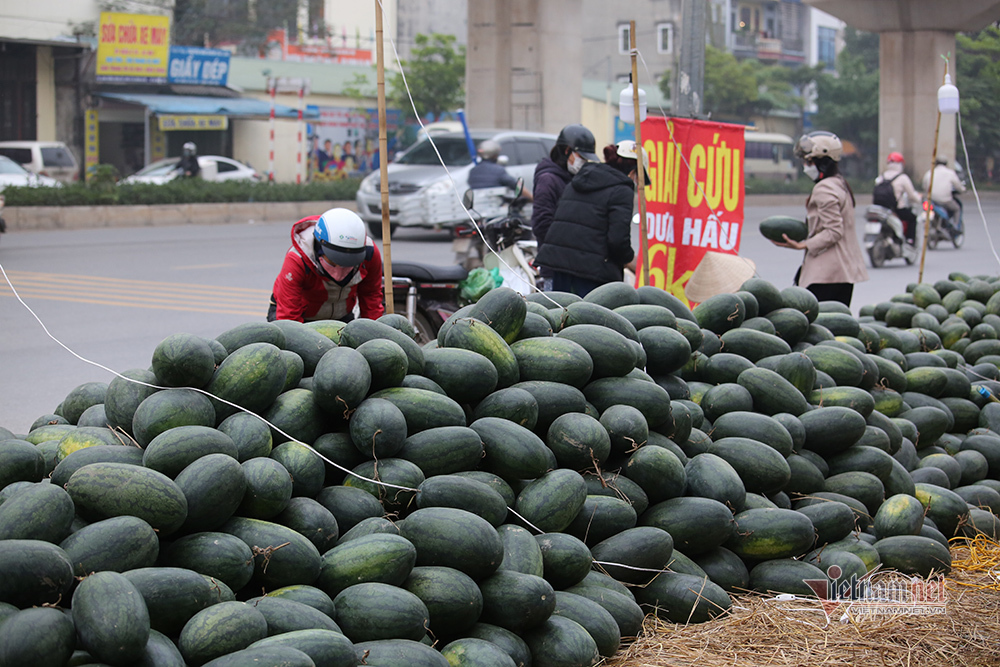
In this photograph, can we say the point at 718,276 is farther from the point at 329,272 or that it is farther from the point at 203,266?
the point at 203,266

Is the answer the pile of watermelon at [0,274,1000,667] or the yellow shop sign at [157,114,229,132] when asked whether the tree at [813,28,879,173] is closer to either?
the yellow shop sign at [157,114,229,132]

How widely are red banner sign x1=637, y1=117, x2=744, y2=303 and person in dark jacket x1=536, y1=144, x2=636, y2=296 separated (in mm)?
923

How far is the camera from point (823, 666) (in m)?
3.44

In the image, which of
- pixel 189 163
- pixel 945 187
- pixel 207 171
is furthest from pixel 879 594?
pixel 207 171

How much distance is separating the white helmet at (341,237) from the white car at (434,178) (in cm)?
1187

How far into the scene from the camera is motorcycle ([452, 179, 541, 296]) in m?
9.71

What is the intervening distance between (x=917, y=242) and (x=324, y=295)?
16778 millimetres

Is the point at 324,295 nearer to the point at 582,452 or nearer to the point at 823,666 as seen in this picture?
the point at 582,452

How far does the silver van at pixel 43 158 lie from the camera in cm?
2744

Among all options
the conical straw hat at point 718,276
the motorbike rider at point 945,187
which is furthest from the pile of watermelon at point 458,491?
the motorbike rider at point 945,187

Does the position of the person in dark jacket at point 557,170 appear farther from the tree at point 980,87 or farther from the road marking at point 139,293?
the tree at point 980,87

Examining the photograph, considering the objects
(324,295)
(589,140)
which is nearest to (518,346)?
(324,295)

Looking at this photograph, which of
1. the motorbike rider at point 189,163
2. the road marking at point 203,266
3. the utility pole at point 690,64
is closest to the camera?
the utility pole at point 690,64

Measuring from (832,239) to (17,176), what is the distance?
69.8 ft
